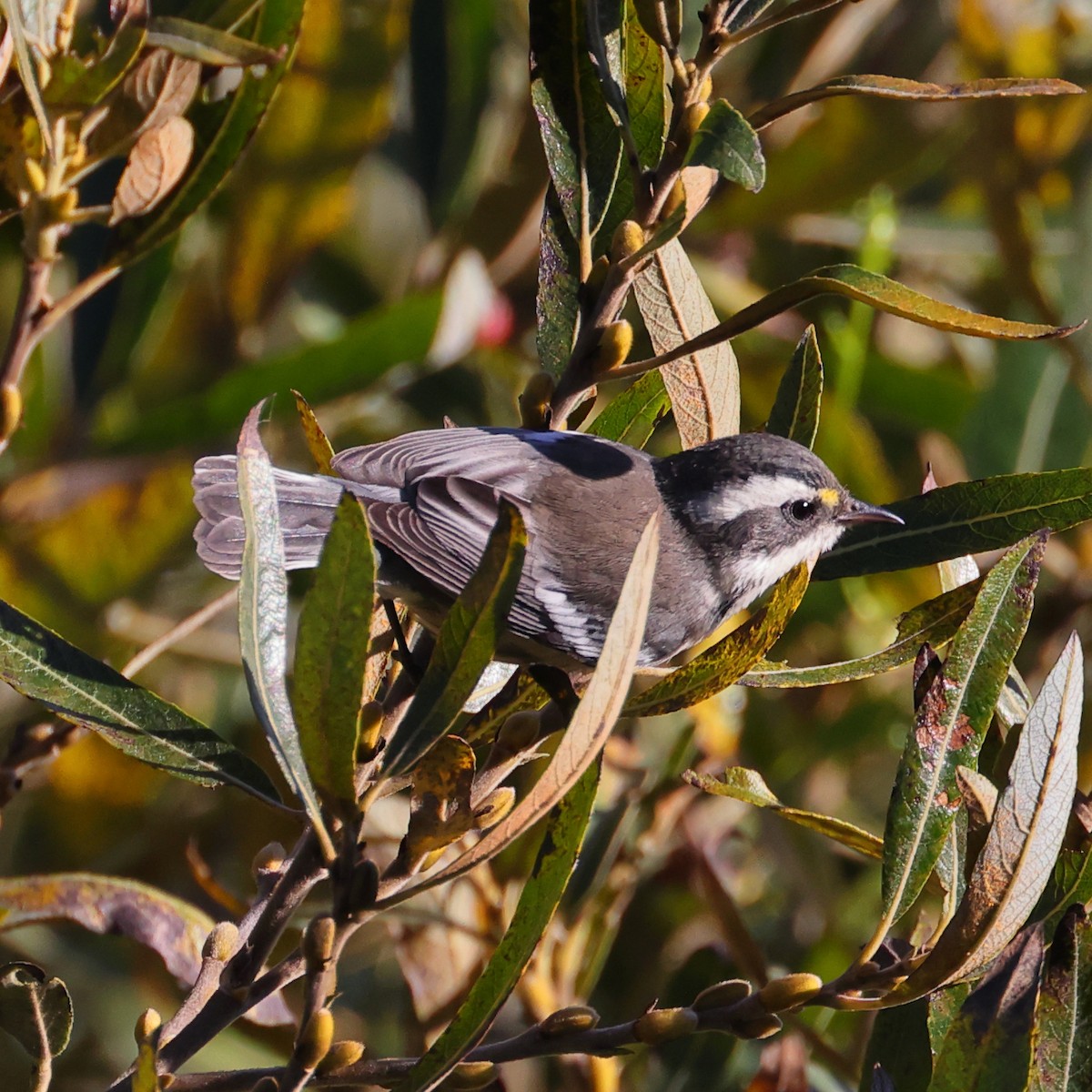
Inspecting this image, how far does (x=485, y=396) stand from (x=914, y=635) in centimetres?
241

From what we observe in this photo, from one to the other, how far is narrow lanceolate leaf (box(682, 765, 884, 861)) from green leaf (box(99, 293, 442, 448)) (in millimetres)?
A: 1852

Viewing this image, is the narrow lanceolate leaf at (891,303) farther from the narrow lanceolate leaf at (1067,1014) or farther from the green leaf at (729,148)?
the narrow lanceolate leaf at (1067,1014)

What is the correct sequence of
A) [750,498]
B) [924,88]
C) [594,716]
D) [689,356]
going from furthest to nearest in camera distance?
1. [750,498]
2. [689,356]
3. [924,88]
4. [594,716]

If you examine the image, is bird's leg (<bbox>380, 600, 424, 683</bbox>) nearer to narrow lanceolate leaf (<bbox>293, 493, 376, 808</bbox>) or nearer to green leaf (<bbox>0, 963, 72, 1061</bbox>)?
narrow lanceolate leaf (<bbox>293, 493, 376, 808</bbox>)

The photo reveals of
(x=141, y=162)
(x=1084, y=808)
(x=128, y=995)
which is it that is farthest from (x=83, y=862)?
(x=1084, y=808)

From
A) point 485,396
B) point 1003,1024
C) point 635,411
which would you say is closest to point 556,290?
point 635,411

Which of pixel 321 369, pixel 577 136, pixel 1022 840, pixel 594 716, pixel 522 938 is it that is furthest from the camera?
pixel 321 369

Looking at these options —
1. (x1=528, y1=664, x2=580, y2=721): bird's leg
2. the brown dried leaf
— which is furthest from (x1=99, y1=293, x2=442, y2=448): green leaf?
(x1=528, y1=664, x2=580, y2=721): bird's leg

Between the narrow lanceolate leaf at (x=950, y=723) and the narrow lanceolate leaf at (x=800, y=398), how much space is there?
2.06 ft

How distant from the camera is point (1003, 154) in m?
4.51

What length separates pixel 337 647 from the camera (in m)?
1.65

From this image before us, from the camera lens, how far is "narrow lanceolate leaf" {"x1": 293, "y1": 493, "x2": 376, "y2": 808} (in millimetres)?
1625

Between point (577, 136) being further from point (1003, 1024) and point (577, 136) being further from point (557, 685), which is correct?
point (1003, 1024)

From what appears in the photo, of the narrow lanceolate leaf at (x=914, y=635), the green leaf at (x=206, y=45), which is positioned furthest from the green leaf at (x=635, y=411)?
the green leaf at (x=206, y=45)
